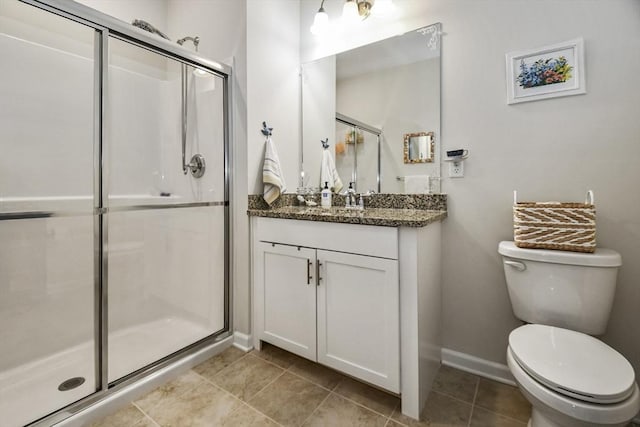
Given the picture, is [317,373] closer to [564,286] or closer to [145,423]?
[145,423]

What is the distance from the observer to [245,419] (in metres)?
1.31

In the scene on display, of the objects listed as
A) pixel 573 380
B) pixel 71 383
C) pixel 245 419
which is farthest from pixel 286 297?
pixel 573 380

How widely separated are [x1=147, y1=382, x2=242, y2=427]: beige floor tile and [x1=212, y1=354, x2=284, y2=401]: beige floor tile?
0.05m

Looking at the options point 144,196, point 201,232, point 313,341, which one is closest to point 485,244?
point 313,341

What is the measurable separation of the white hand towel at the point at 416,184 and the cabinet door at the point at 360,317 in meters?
0.65

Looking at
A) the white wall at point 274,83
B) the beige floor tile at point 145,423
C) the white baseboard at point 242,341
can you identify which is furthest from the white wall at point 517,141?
the beige floor tile at point 145,423

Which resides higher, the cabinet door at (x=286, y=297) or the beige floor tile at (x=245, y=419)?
the cabinet door at (x=286, y=297)

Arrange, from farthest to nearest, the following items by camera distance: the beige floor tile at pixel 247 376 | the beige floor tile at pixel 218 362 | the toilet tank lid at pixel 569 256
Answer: the beige floor tile at pixel 218 362 → the beige floor tile at pixel 247 376 → the toilet tank lid at pixel 569 256

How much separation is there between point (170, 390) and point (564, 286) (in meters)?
1.91

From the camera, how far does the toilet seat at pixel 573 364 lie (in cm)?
88

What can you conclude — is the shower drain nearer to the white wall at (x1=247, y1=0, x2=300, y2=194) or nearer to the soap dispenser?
the white wall at (x1=247, y1=0, x2=300, y2=194)

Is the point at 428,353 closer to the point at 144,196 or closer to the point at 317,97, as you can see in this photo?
the point at 317,97

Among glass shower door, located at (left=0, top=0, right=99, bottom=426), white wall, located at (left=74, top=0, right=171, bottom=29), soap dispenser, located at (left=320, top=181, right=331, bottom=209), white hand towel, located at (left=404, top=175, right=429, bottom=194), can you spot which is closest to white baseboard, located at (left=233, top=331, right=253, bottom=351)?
glass shower door, located at (left=0, top=0, right=99, bottom=426)

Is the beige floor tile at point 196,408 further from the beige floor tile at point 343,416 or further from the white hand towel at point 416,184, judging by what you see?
the white hand towel at point 416,184
